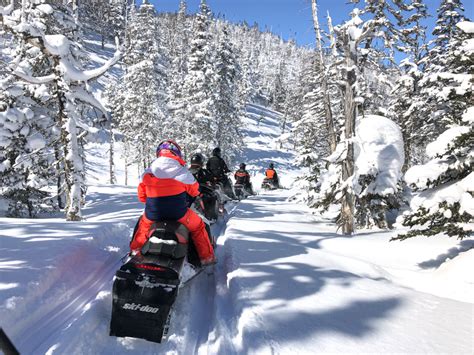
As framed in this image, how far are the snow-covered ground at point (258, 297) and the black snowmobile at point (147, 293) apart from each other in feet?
0.62

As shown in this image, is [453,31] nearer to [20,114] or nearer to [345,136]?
[345,136]

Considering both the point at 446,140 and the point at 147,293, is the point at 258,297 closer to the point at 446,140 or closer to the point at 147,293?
the point at 147,293

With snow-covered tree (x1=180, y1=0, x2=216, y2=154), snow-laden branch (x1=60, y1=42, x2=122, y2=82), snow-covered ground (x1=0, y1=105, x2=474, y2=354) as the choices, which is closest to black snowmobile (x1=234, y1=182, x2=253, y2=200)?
snow-laden branch (x1=60, y1=42, x2=122, y2=82)

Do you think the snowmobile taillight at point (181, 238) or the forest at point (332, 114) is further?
the forest at point (332, 114)

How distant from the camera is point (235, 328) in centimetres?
365

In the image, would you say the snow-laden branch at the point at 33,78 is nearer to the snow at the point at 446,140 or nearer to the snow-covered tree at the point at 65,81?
the snow-covered tree at the point at 65,81

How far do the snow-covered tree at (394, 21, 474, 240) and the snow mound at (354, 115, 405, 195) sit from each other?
4.91m

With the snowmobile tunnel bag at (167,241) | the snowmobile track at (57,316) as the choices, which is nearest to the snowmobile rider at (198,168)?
the snowmobile track at (57,316)

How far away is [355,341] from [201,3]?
35.0 metres

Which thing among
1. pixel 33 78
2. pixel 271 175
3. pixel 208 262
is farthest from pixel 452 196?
pixel 271 175

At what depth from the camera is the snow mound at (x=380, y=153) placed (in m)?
11.2

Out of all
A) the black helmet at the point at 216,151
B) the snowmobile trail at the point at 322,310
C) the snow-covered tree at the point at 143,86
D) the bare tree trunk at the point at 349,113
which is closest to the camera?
the snowmobile trail at the point at 322,310

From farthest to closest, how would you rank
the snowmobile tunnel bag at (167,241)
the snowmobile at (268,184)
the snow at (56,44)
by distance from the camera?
the snowmobile at (268,184), the snow at (56,44), the snowmobile tunnel bag at (167,241)

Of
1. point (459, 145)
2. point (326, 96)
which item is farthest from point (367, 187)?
point (459, 145)
